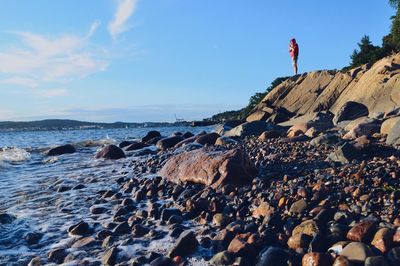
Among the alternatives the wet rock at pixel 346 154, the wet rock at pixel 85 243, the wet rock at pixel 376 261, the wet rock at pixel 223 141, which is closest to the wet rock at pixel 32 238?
the wet rock at pixel 85 243

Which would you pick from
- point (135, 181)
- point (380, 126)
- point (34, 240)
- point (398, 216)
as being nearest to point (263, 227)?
point (398, 216)

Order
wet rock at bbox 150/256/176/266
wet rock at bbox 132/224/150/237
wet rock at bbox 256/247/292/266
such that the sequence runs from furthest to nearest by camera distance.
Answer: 1. wet rock at bbox 132/224/150/237
2. wet rock at bbox 150/256/176/266
3. wet rock at bbox 256/247/292/266

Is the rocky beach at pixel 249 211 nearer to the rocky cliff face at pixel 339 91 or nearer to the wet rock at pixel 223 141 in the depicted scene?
the wet rock at pixel 223 141

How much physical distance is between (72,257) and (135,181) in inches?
175

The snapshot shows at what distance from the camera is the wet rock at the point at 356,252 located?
3.94 m

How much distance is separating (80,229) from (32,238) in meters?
0.67

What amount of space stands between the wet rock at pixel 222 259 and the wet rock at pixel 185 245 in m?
0.42

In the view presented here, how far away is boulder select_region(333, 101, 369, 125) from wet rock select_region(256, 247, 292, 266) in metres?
13.4

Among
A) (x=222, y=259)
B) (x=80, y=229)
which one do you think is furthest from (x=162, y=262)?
(x=80, y=229)

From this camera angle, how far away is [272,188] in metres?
6.86

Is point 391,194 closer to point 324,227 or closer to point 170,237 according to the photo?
point 324,227

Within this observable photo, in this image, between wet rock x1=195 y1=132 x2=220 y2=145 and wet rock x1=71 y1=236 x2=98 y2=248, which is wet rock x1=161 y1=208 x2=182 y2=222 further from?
wet rock x1=195 y1=132 x2=220 y2=145

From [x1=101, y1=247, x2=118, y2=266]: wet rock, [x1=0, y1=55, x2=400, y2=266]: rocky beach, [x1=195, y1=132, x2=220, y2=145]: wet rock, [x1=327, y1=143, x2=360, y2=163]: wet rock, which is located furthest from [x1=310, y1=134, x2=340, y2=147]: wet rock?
[x1=101, y1=247, x2=118, y2=266]: wet rock

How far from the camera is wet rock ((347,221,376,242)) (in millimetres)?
4398
